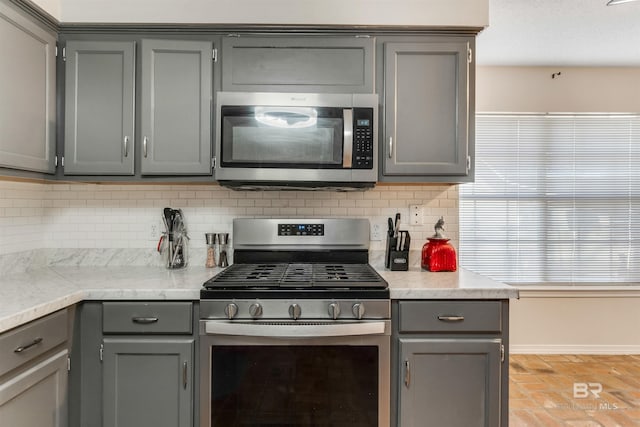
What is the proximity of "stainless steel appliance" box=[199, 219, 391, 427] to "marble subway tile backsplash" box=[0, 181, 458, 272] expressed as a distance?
74cm

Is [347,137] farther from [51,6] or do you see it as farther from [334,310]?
[51,6]

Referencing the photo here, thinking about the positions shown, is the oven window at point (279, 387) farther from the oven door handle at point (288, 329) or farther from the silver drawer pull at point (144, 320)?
the silver drawer pull at point (144, 320)

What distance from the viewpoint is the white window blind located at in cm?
370

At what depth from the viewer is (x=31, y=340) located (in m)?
1.47

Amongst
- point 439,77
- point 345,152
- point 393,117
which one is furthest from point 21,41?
point 439,77

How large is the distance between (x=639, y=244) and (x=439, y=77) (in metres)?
2.96

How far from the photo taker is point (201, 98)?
2111mm

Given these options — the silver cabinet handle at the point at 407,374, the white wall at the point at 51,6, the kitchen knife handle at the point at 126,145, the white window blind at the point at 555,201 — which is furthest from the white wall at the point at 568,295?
the white wall at the point at 51,6

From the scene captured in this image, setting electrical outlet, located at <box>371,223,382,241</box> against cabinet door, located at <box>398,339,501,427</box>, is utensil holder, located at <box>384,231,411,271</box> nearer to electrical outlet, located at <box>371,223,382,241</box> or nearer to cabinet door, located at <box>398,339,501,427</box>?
electrical outlet, located at <box>371,223,382,241</box>

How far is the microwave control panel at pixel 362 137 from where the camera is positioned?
6.77 ft

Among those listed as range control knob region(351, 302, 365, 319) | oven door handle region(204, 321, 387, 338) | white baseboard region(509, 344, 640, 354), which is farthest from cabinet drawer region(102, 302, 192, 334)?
white baseboard region(509, 344, 640, 354)

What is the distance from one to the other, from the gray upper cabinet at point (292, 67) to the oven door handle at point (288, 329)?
1.18 m

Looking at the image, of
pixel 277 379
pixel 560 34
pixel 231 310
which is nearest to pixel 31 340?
pixel 231 310

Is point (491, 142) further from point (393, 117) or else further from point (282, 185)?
point (282, 185)
